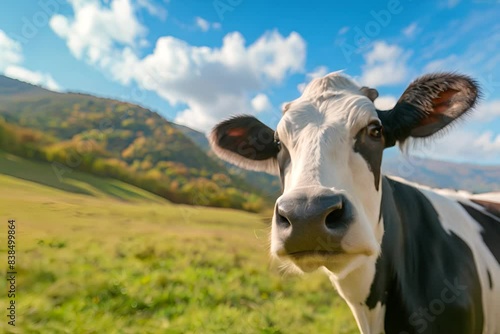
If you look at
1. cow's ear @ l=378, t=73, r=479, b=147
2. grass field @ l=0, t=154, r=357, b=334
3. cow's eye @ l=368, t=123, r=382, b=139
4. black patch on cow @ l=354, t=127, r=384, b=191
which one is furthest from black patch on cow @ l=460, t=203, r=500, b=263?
grass field @ l=0, t=154, r=357, b=334

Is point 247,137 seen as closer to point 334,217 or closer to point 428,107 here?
point 428,107

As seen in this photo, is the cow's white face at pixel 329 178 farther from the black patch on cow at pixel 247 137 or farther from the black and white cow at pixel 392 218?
the black patch on cow at pixel 247 137

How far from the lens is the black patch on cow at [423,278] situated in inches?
81.6

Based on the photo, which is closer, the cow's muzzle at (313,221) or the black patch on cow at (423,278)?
the cow's muzzle at (313,221)

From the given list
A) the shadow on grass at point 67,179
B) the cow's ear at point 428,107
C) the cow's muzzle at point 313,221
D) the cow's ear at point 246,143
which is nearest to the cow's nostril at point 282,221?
the cow's muzzle at point 313,221

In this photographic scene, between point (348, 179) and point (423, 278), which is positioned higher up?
point (348, 179)

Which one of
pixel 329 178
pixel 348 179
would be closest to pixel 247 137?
pixel 348 179

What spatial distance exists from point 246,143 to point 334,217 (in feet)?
5.61

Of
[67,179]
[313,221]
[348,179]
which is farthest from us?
[67,179]

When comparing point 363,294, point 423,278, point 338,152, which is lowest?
point 363,294

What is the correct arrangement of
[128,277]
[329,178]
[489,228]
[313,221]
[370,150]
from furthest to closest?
[128,277]
[489,228]
[370,150]
[329,178]
[313,221]

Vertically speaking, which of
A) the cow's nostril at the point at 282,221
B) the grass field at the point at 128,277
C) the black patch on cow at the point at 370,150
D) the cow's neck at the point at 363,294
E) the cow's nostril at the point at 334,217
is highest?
the black patch on cow at the point at 370,150

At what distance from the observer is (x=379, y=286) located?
221cm

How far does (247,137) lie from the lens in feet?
10.2
